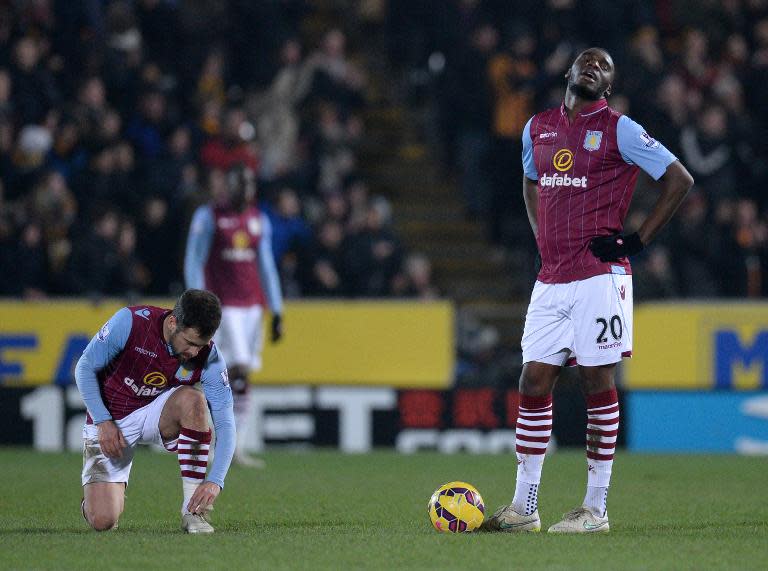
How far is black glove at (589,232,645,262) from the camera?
707cm

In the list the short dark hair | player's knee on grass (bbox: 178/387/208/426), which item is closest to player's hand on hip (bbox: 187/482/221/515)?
player's knee on grass (bbox: 178/387/208/426)

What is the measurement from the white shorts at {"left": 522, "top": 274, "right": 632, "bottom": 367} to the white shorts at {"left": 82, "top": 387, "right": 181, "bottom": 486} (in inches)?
75.2

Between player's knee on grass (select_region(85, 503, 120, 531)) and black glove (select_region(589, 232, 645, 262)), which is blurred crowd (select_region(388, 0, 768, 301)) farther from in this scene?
player's knee on grass (select_region(85, 503, 120, 531))

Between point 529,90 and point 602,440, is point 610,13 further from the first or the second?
point 602,440

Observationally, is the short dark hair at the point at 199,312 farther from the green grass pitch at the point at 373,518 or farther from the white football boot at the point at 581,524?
the white football boot at the point at 581,524

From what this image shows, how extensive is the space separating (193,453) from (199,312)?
100 centimetres

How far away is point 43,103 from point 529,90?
5397 millimetres

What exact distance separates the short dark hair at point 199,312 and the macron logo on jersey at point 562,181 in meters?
1.88

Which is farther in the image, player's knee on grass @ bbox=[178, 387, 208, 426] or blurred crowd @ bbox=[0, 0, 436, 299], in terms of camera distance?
blurred crowd @ bbox=[0, 0, 436, 299]

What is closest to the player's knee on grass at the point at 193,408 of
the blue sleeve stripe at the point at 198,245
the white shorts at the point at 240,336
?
the blue sleeve stripe at the point at 198,245

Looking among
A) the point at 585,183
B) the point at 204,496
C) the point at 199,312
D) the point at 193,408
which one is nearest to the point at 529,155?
the point at 585,183

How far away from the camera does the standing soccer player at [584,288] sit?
7223 mm

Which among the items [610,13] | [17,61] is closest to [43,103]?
[17,61]

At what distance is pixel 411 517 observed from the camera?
320 inches
